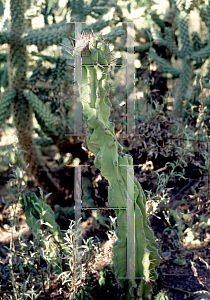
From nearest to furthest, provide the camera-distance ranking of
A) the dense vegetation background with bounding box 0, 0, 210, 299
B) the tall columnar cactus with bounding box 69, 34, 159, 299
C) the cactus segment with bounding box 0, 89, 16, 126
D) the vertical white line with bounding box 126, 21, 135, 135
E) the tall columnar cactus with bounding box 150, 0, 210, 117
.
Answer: the tall columnar cactus with bounding box 69, 34, 159, 299
the dense vegetation background with bounding box 0, 0, 210, 299
the vertical white line with bounding box 126, 21, 135, 135
the cactus segment with bounding box 0, 89, 16, 126
the tall columnar cactus with bounding box 150, 0, 210, 117

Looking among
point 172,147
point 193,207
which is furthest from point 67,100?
point 193,207

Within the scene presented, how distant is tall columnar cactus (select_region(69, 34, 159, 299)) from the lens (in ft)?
4.98

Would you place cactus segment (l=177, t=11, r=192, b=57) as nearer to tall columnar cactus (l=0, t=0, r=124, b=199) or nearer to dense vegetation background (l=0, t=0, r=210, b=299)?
dense vegetation background (l=0, t=0, r=210, b=299)

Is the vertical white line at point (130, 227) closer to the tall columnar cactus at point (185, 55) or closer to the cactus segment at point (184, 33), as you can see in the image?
the tall columnar cactus at point (185, 55)

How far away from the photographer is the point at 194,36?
407cm

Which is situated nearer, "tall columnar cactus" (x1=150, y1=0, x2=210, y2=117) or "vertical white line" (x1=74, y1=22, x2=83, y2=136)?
"vertical white line" (x1=74, y1=22, x2=83, y2=136)

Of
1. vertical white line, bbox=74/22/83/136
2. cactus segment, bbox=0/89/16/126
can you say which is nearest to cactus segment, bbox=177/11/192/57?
vertical white line, bbox=74/22/83/136

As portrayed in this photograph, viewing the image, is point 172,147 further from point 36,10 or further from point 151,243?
point 36,10

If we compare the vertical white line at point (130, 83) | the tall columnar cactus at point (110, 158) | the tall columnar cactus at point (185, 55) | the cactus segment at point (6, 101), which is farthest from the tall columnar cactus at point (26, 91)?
the tall columnar cactus at point (110, 158)

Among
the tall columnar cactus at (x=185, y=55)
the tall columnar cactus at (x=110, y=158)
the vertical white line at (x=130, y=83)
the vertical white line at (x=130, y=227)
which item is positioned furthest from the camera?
the tall columnar cactus at (x=185, y=55)

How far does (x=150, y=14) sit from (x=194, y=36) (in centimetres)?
64

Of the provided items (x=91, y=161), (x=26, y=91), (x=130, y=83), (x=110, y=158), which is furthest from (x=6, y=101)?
(x=110, y=158)

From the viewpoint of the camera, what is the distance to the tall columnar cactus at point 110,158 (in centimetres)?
152

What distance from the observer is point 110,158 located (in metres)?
1.61
